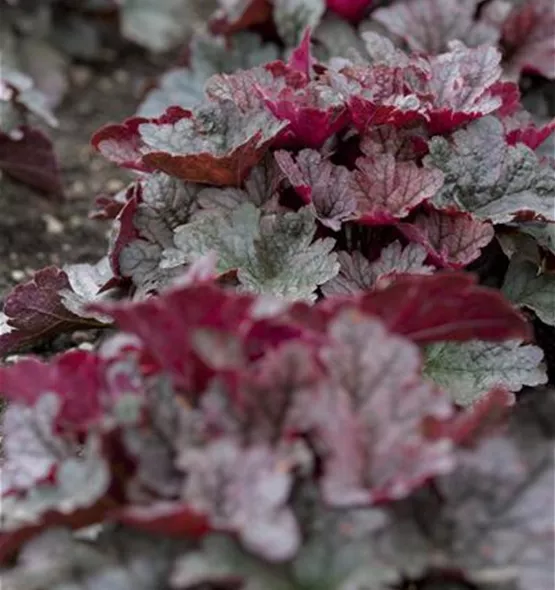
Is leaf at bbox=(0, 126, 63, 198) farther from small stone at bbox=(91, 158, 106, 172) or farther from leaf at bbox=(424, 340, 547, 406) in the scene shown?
leaf at bbox=(424, 340, 547, 406)

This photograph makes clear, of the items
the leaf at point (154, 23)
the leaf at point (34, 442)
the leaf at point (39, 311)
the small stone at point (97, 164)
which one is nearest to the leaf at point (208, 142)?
the leaf at point (39, 311)

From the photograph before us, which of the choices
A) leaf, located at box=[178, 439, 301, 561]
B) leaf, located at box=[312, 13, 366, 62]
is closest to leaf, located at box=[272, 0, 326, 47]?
leaf, located at box=[312, 13, 366, 62]

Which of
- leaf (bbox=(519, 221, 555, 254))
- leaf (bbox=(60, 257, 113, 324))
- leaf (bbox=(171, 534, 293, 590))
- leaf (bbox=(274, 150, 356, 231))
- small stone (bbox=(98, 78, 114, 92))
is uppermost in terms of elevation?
leaf (bbox=(171, 534, 293, 590))

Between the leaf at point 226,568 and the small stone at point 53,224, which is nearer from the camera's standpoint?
the leaf at point 226,568

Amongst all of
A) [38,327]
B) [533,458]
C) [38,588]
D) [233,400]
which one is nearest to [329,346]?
[233,400]

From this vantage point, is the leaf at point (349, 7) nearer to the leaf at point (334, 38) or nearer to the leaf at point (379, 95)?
the leaf at point (334, 38)

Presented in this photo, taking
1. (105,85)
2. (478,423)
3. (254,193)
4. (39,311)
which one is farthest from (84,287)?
(105,85)
